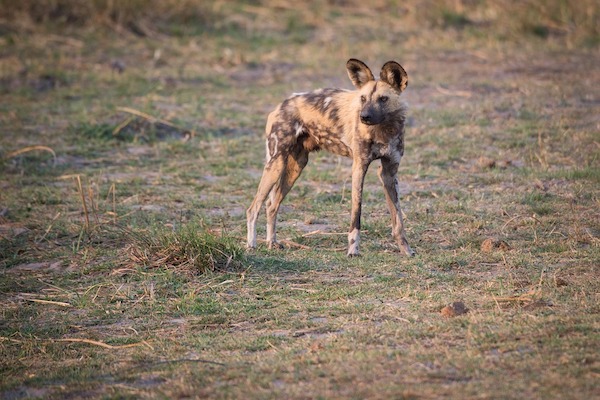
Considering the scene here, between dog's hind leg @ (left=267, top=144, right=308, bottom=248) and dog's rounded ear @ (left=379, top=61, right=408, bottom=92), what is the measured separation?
0.88 m

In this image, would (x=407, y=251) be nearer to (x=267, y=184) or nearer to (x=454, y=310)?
(x=267, y=184)

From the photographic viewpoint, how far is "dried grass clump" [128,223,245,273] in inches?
231

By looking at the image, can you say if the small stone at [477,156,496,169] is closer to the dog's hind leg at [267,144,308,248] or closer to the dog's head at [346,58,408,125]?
the dog's hind leg at [267,144,308,248]

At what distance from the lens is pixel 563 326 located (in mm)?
4504

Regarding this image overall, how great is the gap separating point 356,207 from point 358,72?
93cm

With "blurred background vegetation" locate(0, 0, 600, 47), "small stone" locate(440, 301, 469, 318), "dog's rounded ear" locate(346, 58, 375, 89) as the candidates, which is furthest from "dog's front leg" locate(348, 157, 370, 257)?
"blurred background vegetation" locate(0, 0, 600, 47)

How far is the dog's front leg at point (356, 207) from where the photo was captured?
243 inches

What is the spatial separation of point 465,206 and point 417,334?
9.10 feet

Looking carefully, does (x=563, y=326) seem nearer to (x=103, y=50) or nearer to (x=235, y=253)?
(x=235, y=253)

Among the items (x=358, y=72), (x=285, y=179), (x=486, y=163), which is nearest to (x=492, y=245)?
(x=358, y=72)

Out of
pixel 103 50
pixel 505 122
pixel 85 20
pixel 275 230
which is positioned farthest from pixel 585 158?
pixel 85 20

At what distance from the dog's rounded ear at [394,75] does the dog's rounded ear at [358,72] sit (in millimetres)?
120

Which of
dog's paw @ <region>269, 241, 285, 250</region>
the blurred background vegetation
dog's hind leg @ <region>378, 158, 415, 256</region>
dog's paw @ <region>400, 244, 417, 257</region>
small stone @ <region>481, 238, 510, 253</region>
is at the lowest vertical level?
dog's paw @ <region>269, 241, 285, 250</region>

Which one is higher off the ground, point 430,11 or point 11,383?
point 430,11
